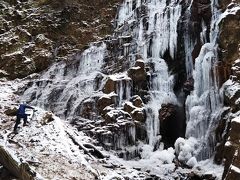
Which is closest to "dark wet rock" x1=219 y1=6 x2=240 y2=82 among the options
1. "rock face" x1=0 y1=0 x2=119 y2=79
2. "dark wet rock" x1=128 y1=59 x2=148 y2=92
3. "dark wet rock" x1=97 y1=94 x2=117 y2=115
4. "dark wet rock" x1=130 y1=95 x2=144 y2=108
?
"dark wet rock" x1=130 y1=95 x2=144 y2=108

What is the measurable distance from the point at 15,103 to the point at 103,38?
7.46 m

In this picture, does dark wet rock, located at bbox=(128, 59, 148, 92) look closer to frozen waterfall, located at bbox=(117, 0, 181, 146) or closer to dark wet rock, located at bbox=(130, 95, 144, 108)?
frozen waterfall, located at bbox=(117, 0, 181, 146)

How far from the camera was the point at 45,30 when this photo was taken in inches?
989

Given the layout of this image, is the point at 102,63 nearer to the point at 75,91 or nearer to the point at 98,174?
the point at 75,91

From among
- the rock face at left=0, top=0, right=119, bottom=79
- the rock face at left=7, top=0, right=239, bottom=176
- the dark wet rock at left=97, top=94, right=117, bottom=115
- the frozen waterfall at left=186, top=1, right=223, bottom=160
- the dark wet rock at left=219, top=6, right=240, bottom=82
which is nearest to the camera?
the frozen waterfall at left=186, top=1, right=223, bottom=160

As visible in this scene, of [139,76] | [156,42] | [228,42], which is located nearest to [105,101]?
[139,76]

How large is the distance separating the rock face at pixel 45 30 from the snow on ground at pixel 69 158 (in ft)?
22.1

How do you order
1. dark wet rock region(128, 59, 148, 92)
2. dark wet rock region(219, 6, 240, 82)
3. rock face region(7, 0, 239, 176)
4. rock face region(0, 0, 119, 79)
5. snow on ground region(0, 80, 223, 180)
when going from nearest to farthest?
snow on ground region(0, 80, 223, 180)
dark wet rock region(219, 6, 240, 82)
rock face region(7, 0, 239, 176)
dark wet rock region(128, 59, 148, 92)
rock face region(0, 0, 119, 79)

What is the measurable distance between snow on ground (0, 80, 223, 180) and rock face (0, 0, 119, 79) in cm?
675

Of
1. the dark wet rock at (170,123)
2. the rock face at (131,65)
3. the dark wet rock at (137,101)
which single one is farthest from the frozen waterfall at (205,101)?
the dark wet rock at (137,101)

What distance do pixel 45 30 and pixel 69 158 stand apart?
45.9 ft

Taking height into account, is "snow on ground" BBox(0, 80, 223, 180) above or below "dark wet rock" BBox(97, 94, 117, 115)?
below

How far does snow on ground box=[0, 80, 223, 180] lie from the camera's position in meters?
11.9

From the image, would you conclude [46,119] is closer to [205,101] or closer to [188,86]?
[205,101]
